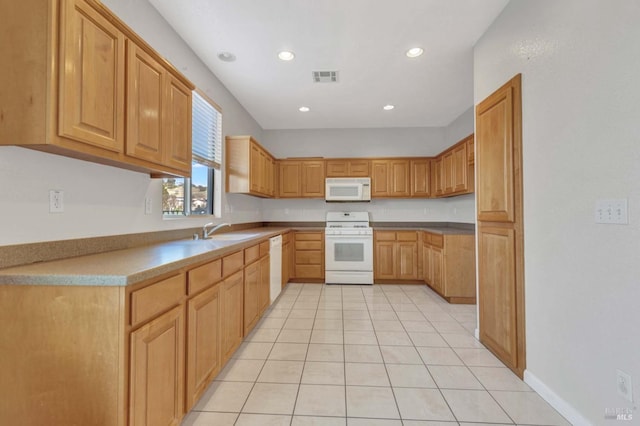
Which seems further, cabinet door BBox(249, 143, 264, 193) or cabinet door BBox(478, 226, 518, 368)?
cabinet door BBox(249, 143, 264, 193)

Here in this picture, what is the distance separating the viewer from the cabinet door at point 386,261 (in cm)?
451

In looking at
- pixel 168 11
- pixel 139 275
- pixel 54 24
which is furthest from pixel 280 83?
pixel 139 275

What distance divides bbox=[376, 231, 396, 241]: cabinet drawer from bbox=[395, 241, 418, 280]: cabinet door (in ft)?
0.49

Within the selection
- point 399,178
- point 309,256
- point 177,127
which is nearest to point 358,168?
point 399,178

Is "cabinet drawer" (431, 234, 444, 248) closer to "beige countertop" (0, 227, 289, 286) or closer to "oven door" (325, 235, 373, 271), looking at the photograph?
"oven door" (325, 235, 373, 271)

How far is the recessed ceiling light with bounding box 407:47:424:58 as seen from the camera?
2639 mm

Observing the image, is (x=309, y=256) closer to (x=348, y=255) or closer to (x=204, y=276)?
(x=348, y=255)

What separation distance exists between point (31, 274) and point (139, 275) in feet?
1.24

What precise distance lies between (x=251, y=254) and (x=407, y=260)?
284cm

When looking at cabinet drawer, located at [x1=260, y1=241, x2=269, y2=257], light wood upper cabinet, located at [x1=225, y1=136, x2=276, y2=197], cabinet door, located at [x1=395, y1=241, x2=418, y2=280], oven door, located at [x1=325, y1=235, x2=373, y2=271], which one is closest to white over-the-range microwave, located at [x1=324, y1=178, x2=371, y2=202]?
oven door, located at [x1=325, y1=235, x2=373, y2=271]

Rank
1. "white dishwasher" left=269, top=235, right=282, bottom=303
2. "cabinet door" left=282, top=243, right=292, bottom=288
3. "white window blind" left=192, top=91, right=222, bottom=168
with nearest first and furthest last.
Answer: "white window blind" left=192, top=91, right=222, bottom=168 → "white dishwasher" left=269, top=235, right=282, bottom=303 → "cabinet door" left=282, top=243, right=292, bottom=288

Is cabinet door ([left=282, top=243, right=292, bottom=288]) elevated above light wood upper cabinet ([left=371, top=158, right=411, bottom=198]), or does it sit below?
below

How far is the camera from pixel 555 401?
164 cm

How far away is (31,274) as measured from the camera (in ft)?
3.38
